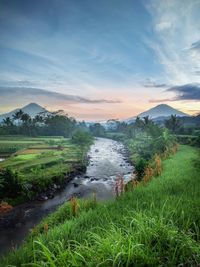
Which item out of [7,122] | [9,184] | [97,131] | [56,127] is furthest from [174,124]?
[97,131]

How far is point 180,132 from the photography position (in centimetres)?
6856

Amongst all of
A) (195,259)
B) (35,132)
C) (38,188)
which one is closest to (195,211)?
(195,259)

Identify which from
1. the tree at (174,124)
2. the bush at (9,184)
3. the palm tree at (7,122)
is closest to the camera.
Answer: the bush at (9,184)

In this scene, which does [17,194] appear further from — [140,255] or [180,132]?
[180,132]

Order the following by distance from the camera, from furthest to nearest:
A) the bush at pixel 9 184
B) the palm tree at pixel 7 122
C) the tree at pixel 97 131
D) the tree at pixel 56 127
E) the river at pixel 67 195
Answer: the tree at pixel 97 131 < the tree at pixel 56 127 < the palm tree at pixel 7 122 < the bush at pixel 9 184 < the river at pixel 67 195

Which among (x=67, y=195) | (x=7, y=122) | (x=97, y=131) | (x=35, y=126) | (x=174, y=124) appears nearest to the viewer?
(x=67, y=195)

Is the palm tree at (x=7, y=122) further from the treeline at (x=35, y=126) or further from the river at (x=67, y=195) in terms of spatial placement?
the river at (x=67, y=195)

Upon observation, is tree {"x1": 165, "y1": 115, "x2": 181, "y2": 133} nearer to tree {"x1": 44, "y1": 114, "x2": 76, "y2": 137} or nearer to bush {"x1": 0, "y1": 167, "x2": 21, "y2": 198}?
tree {"x1": 44, "y1": 114, "x2": 76, "y2": 137}

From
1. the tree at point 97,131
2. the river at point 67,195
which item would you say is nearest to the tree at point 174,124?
the river at point 67,195

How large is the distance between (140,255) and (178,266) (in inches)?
23.7

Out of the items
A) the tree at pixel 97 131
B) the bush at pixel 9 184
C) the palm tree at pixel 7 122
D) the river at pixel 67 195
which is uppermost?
the palm tree at pixel 7 122

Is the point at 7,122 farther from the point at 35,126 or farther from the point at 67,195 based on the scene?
the point at 67,195

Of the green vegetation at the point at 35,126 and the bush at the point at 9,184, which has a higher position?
the green vegetation at the point at 35,126

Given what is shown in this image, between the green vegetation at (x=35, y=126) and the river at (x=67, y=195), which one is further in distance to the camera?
the green vegetation at (x=35, y=126)
